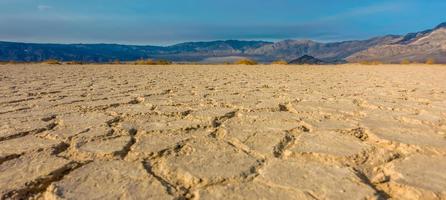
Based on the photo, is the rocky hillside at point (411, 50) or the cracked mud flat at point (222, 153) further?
the rocky hillside at point (411, 50)

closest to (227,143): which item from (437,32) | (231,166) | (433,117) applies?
(231,166)

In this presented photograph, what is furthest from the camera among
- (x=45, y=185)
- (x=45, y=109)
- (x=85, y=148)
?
(x=45, y=109)

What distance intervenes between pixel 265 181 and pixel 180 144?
0.67 m

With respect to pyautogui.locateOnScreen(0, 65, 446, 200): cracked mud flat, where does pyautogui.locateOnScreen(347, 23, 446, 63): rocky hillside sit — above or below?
below

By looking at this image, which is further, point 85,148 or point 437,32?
point 437,32

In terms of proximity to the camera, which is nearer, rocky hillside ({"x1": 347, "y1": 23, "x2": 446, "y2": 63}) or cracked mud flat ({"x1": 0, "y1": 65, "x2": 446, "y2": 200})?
cracked mud flat ({"x1": 0, "y1": 65, "x2": 446, "y2": 200})

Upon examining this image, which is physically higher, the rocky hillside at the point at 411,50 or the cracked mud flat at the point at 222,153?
the cracked mud flat at the point at 222,153

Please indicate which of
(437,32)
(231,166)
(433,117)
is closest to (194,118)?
(231,166)

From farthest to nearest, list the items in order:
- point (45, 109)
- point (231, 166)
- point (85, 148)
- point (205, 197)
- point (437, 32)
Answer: point (437, 32)
point (45, 109)
point (85, 148)
point (231, 166)
point (205, 197)

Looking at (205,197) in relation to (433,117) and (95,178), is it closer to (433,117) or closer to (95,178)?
(95,178)

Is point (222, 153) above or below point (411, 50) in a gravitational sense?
above

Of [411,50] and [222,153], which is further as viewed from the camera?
[411,50]

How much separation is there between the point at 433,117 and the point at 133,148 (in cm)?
207

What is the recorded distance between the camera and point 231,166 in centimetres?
175
